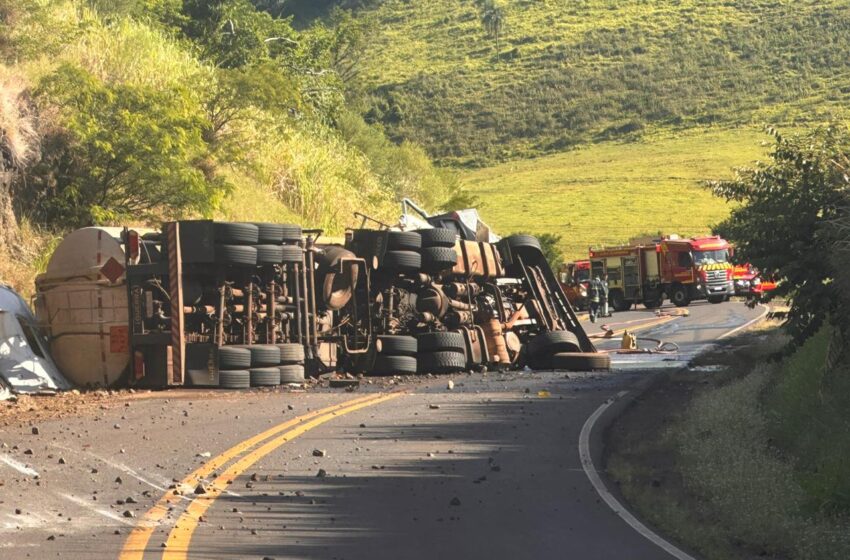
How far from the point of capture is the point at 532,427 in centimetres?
1497

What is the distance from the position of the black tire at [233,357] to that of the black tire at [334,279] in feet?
6.92

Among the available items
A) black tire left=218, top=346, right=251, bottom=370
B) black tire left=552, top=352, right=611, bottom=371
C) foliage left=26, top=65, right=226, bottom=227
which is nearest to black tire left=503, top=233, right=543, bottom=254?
black tire left=552, top=352, right=611, bottom=371

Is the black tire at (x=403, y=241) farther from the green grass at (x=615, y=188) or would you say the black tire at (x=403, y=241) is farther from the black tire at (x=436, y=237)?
the green grass at (x=615, y=188)

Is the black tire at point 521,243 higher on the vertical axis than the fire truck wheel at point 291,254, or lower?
higher

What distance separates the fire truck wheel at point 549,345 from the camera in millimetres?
22922

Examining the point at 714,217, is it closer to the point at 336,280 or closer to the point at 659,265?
the point at 659,265

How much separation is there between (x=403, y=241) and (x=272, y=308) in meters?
3.11

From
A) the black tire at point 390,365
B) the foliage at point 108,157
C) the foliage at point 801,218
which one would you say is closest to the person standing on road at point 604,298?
the foliage at point 108,157

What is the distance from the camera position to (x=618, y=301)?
186 feet

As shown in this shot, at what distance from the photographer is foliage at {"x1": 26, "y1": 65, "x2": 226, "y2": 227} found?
2550cm

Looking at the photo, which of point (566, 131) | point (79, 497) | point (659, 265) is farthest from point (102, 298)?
point (566, 131)

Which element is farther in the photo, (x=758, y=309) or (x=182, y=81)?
(x=758, y=309)

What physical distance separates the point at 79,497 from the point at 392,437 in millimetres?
4241

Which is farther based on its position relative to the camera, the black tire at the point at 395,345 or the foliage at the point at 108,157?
the foliage at the point at 108,157
